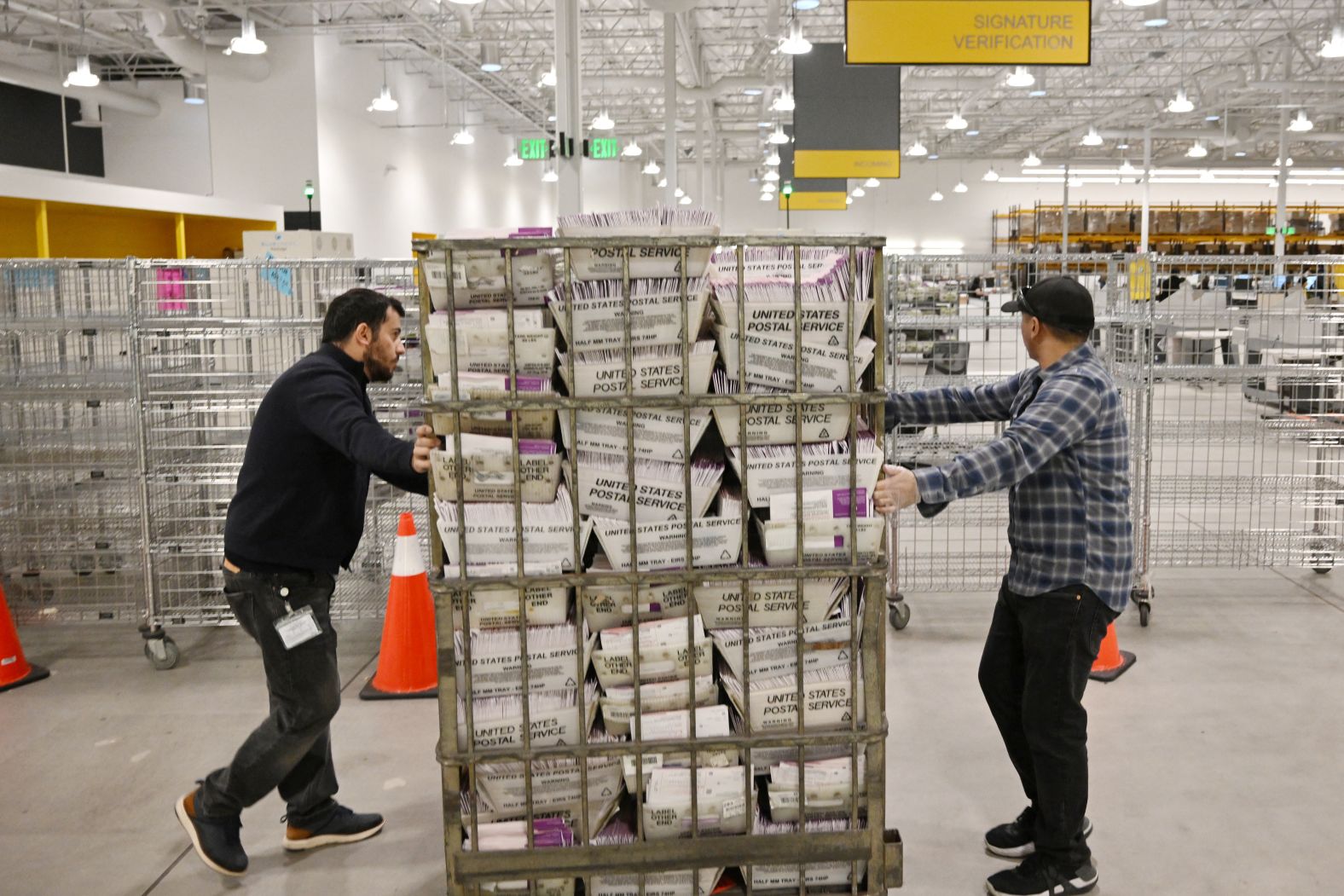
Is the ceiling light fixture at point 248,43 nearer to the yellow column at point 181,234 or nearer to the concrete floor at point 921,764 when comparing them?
the yellow column at point 181,234

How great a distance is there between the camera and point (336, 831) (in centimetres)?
390

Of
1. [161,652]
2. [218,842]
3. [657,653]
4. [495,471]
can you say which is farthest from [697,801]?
[161,652]

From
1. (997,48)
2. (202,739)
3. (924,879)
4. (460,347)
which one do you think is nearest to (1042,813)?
(924,879)

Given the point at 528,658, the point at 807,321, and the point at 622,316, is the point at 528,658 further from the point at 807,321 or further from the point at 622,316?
the point at 807,321

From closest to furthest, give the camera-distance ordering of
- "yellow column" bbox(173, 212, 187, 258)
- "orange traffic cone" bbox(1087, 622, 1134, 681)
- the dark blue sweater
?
the dark blue sweater < "orange traffic cone" bbox(1087, 622, 1134, 681) < "yellow column" bbox(173, 212, 187, 258)

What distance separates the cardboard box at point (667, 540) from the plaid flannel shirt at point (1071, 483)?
0.99 m

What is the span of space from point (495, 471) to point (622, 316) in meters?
0.45

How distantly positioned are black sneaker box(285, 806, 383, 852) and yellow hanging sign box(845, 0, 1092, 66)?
5472 millimetres

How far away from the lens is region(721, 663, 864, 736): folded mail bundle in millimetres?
2549

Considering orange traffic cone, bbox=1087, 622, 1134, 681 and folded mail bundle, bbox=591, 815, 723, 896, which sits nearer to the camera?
folded mail bundle, bbox=591, 815, 723, 896

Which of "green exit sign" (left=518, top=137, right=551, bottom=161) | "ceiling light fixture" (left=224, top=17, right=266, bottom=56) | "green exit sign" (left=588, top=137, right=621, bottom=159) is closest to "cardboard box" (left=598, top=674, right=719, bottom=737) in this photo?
"green exit sign" (left=588, top=137, right=621, bottom=159)

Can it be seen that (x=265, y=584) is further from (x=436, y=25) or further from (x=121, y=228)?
(x=436, y=25)

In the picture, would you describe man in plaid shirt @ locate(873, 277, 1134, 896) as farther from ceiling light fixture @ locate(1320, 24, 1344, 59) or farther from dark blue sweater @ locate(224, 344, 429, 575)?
ceiling light fixture @ locate(1320, 24, 1344, 59)

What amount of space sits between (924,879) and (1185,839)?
96cm
